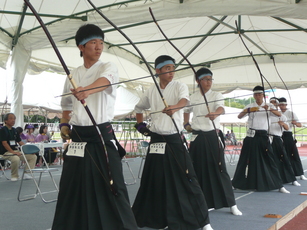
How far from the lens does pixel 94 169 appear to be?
2.17m

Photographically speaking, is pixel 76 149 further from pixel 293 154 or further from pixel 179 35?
pixel 179 35

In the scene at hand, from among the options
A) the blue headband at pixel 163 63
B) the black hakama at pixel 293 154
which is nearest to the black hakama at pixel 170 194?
the blue headband at pixel 163 63

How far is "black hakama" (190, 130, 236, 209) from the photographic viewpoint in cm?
353

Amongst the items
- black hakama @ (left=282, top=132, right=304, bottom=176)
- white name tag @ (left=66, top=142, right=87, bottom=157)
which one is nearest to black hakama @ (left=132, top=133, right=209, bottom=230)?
white name tag @ (left=66, top=142, right=87, bottom=157)

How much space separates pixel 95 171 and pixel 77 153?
16cm

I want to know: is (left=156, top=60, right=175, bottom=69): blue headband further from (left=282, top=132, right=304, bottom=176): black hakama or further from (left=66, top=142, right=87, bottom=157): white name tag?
(left=282, top=132, right=304, bottom=176): black hakama

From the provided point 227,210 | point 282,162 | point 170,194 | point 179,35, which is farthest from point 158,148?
point 179,35

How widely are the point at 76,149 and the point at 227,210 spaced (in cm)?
214

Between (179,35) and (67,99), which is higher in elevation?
(179,35)

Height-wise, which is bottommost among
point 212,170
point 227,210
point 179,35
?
point 227,210

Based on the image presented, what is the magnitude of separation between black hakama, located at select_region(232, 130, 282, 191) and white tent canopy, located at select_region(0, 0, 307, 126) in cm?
241

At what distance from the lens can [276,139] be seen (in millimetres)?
5988

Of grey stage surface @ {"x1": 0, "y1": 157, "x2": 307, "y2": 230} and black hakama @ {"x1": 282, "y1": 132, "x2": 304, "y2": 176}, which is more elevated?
black hakama @ {"x1": 282, "y1": 132, "x2": 304, "y2": 176}

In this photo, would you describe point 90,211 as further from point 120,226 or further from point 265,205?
point 265,205
